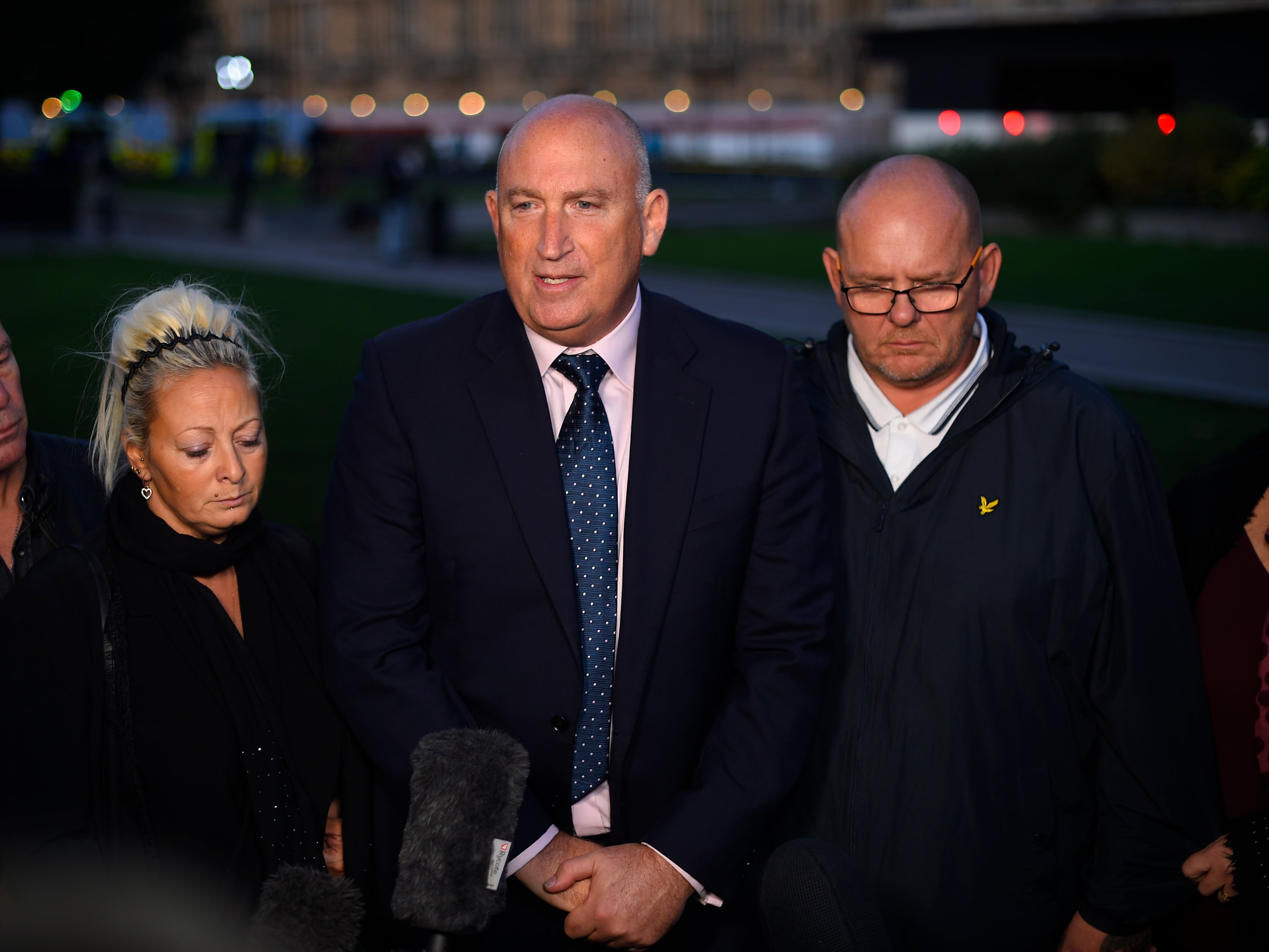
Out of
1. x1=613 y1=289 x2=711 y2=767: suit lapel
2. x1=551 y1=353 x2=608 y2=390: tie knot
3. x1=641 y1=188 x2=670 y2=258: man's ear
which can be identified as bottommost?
x1=613 y1=289 x2=711 y2=767: suit lapel

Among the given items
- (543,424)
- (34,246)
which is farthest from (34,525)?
(34,246)

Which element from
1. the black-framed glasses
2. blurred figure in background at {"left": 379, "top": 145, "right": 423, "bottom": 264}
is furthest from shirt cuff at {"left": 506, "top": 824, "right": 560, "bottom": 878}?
blurred figure in background at {"left": 379, "top": 145, "right": 423, "bottom": 264}

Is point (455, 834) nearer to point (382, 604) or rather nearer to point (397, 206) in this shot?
point (382, 604)

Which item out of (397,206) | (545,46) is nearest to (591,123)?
(397,206)

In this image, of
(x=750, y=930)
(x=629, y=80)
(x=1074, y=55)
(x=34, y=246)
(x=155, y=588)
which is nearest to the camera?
(x=155, y=588)

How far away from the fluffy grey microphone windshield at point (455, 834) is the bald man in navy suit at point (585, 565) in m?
0.72

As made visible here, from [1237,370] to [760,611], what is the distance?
10.2 metres

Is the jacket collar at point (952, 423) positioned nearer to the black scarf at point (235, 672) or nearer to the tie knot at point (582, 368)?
the tie knot at point (582, 368)

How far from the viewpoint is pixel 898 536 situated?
9.52ft

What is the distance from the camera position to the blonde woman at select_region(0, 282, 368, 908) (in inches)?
94.0

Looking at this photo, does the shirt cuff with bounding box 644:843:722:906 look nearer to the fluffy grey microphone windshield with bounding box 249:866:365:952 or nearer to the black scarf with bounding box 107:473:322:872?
the black scarf with bounding box 107:473:322:872

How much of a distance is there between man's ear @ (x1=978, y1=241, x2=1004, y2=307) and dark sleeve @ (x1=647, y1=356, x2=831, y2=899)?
2.19 ft

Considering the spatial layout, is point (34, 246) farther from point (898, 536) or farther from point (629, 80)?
point (629, 80)

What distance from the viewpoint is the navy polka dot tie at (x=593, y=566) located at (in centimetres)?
260
